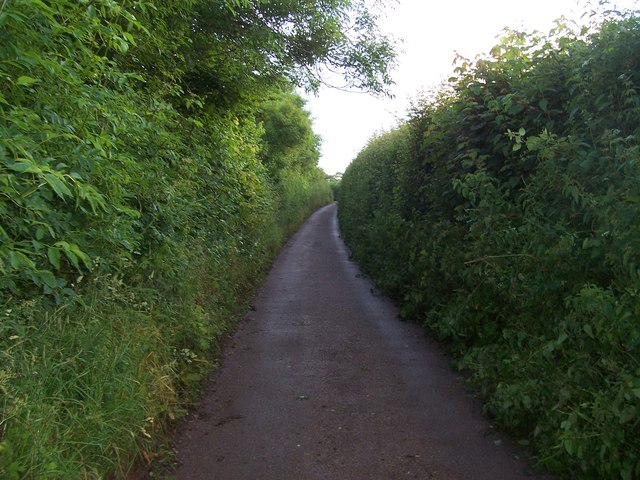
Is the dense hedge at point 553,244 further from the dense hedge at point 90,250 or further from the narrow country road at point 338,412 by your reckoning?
the dense hedge at point 90,250

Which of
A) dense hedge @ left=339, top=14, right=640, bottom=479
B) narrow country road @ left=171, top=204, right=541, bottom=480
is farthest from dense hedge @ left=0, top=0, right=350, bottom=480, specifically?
dense hedge @ left=339, top=14, right=640, bottom=479

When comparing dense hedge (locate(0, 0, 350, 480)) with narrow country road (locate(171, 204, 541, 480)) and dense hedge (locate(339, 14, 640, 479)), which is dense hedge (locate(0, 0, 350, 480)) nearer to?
narrow country road (locate(171, 204, 541, 480))

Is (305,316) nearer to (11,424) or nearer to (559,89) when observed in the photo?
(559,89)

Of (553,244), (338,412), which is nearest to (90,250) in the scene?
(338,412)

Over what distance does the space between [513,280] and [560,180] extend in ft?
3.28

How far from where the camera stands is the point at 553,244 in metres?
3.96

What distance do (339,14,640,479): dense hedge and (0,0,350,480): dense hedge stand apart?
2.69 m

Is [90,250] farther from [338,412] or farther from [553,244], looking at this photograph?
[553,244]

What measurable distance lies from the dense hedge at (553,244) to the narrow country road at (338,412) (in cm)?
37

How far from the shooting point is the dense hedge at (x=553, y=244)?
3088 millimetres

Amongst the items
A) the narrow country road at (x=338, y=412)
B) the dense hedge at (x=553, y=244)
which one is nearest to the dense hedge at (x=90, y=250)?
the narrow country road at (x=338, y=412)

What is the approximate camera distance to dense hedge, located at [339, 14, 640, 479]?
122 inches

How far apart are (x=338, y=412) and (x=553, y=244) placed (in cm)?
233

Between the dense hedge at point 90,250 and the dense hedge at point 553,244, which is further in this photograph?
the dense hedge at point 553,244
